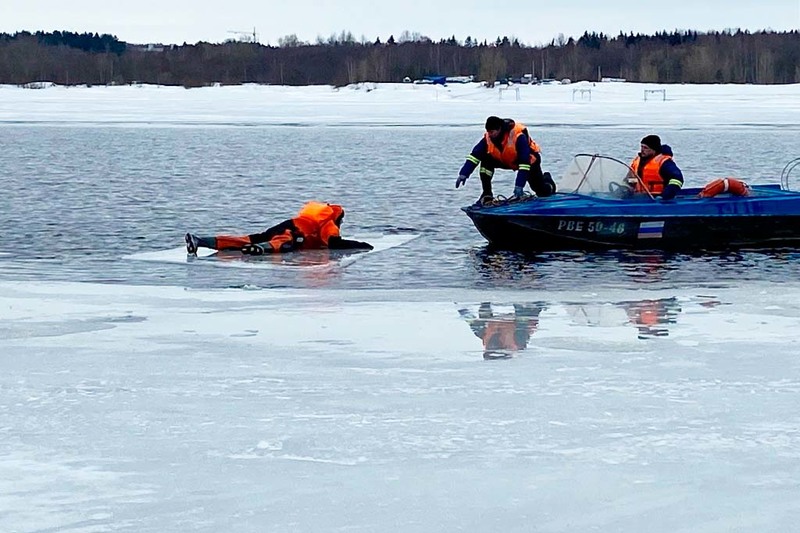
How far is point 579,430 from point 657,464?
0.48 metres

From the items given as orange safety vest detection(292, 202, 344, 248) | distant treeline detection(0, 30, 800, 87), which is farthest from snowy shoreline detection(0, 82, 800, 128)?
orange safety vest detection(292, 202, 344, 248)

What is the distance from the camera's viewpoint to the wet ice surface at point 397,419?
3.70 m

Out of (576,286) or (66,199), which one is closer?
(576,286)

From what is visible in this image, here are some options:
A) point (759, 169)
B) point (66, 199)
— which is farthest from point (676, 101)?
point (66, 199)

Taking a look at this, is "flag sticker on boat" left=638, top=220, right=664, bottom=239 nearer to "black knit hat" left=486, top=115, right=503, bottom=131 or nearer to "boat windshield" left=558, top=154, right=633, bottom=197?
"boat windshield" left=558, top=154, right=633, bottom=197

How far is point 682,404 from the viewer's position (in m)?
4.99

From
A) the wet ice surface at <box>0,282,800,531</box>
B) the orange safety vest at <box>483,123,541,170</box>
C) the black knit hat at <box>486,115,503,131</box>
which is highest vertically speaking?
the black knit hat at <box>486,115,503,131</box>

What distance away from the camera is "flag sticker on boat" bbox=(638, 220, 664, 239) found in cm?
1140

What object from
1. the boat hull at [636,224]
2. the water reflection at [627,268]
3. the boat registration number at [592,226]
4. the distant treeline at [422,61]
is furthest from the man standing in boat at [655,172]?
the distant treeline at [422,61]

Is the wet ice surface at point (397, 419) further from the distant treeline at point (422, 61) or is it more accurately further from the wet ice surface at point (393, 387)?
the distant treeline at point (422, 61)

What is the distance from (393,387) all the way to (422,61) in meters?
96.2

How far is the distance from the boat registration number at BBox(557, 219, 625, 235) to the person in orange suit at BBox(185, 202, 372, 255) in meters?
1.72

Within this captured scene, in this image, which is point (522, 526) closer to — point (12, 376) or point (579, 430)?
point (579, 430)

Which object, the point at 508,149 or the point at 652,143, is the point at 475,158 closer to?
the point at 508,149
